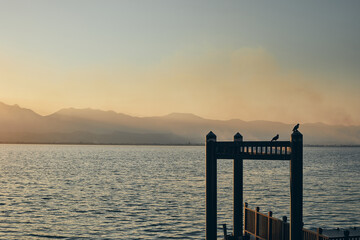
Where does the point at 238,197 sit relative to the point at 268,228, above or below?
above

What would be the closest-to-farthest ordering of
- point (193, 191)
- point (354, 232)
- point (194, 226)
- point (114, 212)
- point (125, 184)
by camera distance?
point (354, 232), point (194, 226), point (114, 212), point (193, 191), point (125, 184)

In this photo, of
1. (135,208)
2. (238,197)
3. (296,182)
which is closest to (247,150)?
(296,182)

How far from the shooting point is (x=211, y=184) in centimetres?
2022

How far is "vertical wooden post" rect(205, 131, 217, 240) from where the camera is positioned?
20156 millimetres

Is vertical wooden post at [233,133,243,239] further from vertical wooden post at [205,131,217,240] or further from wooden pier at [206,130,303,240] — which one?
vertical wooden post at [205,131,217,240]

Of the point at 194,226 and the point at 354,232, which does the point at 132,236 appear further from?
the point at 354,232

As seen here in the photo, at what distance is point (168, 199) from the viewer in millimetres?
49219

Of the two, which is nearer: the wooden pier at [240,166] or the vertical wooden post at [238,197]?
the wooden pier at [240,166]

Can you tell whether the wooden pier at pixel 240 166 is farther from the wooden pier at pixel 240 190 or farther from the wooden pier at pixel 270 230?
the wooden pier at pixel 270 230

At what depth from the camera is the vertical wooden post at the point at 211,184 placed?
20156 millimetres

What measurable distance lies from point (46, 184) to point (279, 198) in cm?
3478

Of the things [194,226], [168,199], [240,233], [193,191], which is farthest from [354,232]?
[193,191]

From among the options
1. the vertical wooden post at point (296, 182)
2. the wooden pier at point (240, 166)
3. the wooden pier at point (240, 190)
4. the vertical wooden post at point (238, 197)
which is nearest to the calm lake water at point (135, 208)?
the vertical wooden post at point (238, 197)

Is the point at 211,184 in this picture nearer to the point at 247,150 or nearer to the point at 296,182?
→ the point at 247,150
